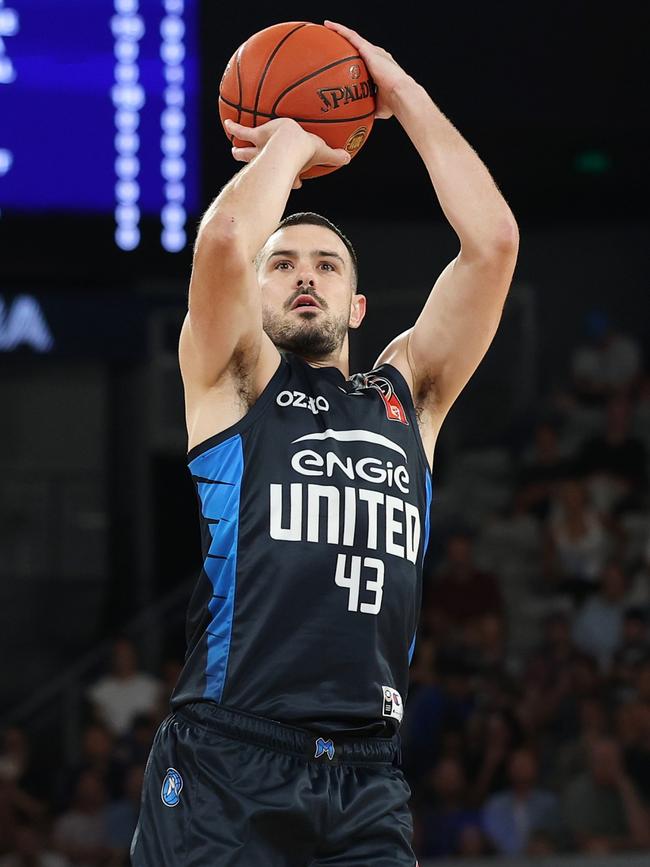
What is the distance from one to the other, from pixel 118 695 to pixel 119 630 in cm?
198

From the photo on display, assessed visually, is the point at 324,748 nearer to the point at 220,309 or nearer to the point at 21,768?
the point at 220,309

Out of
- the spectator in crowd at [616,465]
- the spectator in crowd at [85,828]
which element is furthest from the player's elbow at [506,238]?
the spectator in crowd at [616,465]

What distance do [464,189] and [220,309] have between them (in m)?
0.71

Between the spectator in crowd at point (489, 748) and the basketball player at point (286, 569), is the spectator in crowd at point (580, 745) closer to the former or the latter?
the spectator in crowd at point (489, 748)

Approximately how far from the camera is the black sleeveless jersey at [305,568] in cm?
288

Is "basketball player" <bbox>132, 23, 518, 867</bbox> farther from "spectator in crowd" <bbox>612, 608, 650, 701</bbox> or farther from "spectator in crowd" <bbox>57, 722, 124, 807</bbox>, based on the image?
"spectator in crowd" <bbox>612, 608, 650, 701</bbox>

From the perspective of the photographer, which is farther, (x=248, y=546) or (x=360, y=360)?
(x=360, y=360)

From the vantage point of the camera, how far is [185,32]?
6504 mm

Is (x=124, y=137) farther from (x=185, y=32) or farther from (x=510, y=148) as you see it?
(x=510, y=148)

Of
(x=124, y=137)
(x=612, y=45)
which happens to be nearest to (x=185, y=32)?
(x=124, y=137)

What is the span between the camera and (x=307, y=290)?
320 centimetres

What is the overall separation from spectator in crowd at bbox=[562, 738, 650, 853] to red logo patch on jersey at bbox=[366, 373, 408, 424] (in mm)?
4561

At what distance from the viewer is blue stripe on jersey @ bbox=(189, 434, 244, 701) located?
9.59 feet

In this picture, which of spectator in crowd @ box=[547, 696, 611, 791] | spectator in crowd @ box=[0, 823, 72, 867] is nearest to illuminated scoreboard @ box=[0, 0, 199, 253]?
spectator in crowd @ box=[0, 823, 72, 867]
